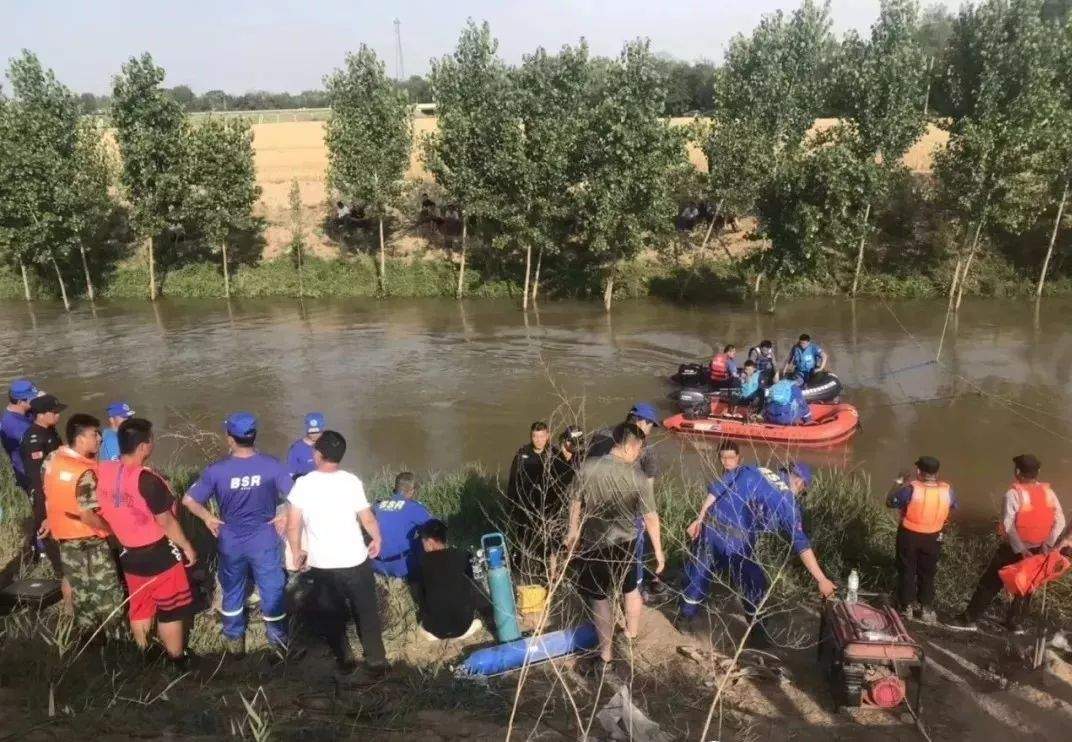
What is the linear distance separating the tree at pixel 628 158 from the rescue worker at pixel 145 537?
16.0 metres

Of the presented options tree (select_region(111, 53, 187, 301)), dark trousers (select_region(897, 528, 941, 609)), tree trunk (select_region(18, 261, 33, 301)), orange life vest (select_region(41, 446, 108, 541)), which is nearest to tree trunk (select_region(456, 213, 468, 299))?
tree (select_region(111, 53, 187, 301))

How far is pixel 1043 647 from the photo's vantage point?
4.69 meters

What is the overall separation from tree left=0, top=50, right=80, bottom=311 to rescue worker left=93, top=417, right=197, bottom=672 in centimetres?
2023

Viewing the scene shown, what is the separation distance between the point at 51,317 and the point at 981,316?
2490 cm

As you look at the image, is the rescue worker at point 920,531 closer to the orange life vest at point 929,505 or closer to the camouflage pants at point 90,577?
the orange life vest at point 929,505

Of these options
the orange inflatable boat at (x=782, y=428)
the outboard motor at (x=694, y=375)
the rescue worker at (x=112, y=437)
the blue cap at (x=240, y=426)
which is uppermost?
the blue cap at (x=240, y=426)

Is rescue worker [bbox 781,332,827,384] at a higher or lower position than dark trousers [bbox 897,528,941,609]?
lower

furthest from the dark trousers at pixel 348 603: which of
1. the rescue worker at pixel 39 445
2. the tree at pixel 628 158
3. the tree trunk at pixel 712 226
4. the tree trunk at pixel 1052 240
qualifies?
the tree trunk at pixel 1052 240

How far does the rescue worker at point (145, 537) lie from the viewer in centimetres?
416

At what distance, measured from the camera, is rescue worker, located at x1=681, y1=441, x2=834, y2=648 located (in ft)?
16.2

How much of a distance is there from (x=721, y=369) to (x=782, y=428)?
6.75ft

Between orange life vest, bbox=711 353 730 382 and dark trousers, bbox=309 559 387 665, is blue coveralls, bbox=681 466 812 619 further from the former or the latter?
orange life vest, bbox=711 353 730 382

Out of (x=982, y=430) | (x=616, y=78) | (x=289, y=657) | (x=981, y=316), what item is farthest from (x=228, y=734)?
(x=981, y=316)

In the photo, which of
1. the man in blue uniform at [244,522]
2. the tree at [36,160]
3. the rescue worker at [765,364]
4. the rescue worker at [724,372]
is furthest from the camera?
the tree at [36,160]
